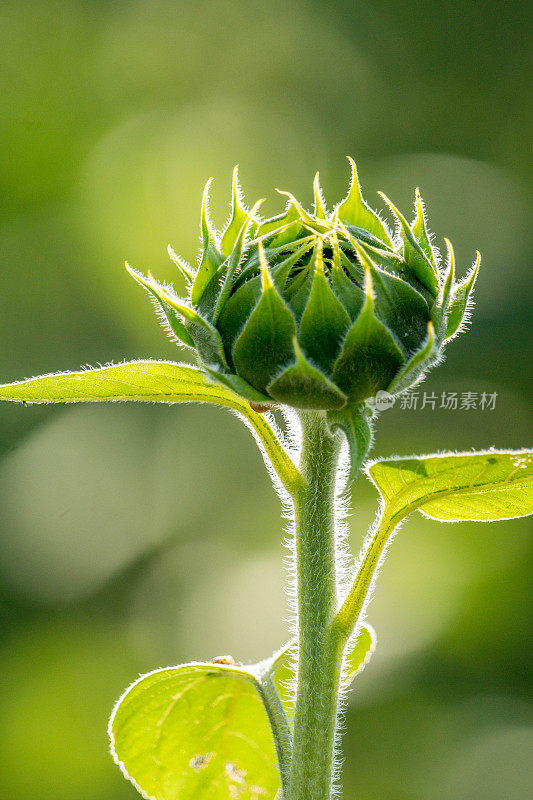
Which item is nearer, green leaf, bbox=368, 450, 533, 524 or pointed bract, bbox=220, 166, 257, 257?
green leaf, bbox=368, 450, 533, 524

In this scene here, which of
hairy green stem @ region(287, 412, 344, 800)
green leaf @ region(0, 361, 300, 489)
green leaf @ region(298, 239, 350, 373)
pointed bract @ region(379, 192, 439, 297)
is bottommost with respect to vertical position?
hairy green stem @ region(287, 412, 344, 800)

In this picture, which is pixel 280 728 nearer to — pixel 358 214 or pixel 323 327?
pixel 323 327

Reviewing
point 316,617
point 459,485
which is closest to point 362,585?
point 316,617

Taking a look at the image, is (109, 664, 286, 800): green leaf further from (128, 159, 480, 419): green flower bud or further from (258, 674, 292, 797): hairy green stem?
(128, 159, 480, 419): green flower bud

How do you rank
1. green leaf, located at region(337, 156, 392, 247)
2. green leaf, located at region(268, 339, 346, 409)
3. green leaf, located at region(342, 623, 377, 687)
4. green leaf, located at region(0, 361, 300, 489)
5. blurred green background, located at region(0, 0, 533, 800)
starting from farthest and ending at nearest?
1. blurred green background, located at region(0, 0, 533, 800)
2. green leaf, located at region(342, 623, 377, 687)
3. green leaf, located at region(337, 156, 392, 247)
4. green leaf, located at region(0, 361, 300, 489)
5. green leaf, located at region(268, 339, 346, 409)

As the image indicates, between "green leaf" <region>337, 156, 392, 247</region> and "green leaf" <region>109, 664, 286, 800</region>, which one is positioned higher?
"green leaf" <region>337, 156, 392, 247</region>

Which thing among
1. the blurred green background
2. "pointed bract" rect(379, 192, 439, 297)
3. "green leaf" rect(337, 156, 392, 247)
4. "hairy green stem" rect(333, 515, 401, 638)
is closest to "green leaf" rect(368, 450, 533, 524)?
"hairy green stem" rect(333, 515, 401, 638)

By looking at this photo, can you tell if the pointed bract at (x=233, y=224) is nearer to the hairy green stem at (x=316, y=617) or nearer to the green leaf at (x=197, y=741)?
the hairy green stem at (x=316, y=617)
